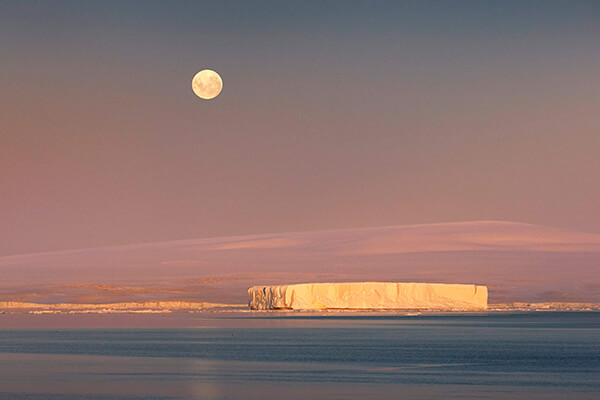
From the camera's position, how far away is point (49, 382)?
22.7 metres

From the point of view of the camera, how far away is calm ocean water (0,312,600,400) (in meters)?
21.2

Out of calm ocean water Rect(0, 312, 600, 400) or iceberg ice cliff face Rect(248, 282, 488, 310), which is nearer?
calm ocean water Rect(0, 312, 600, 400)

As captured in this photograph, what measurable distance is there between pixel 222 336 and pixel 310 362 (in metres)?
15.7

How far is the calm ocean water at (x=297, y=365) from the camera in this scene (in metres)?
21.2

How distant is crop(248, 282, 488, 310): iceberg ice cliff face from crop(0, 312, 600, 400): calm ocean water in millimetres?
24328

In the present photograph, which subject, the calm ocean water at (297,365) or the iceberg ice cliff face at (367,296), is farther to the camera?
the iceberg ice cliff face at (367,296)

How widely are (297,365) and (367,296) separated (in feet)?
154

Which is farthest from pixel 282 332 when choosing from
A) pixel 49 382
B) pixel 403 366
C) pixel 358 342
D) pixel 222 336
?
pixel 49 382

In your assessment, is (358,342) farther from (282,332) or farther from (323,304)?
(323,304)

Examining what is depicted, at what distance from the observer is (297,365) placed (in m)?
28.1

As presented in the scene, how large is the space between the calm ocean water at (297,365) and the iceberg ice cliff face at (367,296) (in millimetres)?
24328

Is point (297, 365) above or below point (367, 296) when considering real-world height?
below

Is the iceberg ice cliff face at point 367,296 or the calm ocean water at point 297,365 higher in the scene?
the iceberg ice cliff face at point 367,296

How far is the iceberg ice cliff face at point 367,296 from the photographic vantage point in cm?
7225
